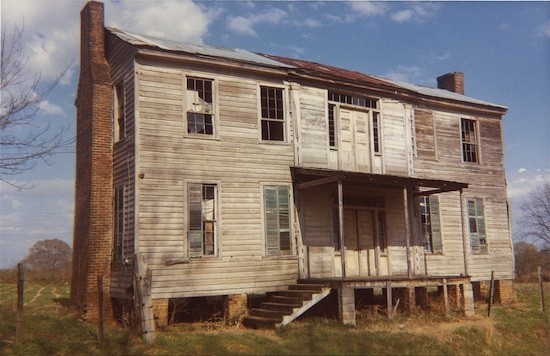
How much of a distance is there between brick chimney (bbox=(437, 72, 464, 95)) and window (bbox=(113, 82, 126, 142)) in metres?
16.2

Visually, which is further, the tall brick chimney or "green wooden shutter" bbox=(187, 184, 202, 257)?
the tall brick chimney

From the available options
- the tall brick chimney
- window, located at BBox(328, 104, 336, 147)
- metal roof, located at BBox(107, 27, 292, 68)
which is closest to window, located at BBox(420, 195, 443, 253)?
window, located at BBox(328, 104, 336, 147)

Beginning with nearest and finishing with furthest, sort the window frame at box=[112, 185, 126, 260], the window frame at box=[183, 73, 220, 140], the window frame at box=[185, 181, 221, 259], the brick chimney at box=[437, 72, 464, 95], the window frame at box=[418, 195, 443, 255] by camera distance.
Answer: the window frame at box=[185, 181, 221, 259] → the window frame at box=[112, 185, 126, 260] → the window frame at box=[183, 73, 220, 140] → the window frame at box=[418, 195, 443, 255] → the brick chimney at box=[437, 72, 464, 95]

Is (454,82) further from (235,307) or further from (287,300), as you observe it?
(235,307)

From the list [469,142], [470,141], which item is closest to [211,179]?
[469,142]

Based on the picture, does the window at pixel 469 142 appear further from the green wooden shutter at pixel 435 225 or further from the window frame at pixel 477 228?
the green wooden shutter at pixel 435 225

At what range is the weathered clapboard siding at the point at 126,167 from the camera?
1530cm

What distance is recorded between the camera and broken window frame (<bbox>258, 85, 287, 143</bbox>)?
1730cm

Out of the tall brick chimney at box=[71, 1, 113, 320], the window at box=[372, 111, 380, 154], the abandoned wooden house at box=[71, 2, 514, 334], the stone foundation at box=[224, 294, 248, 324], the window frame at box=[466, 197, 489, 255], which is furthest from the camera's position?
the window frame at box=[466, 197, 489, 255]

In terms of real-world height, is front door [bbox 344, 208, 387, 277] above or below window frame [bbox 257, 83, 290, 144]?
A: below

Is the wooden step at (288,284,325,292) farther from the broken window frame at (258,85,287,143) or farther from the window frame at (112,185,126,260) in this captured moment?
the window frame at (112,185,126,260)

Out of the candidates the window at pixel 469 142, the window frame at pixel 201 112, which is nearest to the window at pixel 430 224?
the window at pixel 469 142

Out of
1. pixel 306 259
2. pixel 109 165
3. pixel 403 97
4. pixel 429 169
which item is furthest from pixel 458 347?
pixel 109 165

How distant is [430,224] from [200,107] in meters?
9.66
